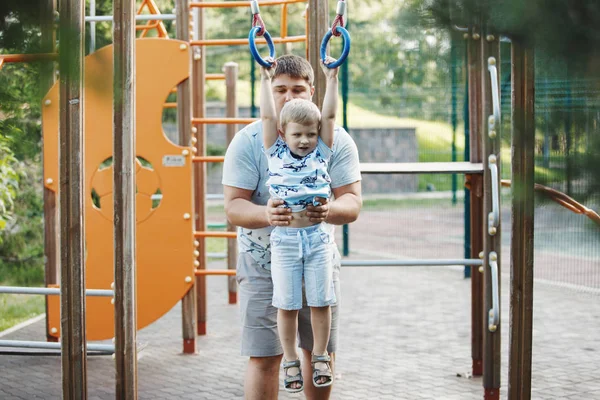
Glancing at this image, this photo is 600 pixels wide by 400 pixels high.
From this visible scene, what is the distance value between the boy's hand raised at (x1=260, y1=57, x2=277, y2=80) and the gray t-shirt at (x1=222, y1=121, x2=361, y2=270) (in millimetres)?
242

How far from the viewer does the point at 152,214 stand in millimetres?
5723

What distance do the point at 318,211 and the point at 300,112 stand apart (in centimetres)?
37

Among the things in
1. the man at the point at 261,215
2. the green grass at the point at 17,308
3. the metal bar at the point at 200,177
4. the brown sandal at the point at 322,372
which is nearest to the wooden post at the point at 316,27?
the man at the point at 261,215

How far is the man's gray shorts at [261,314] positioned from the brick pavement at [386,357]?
1.40m

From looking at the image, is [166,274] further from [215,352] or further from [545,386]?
[545,386]

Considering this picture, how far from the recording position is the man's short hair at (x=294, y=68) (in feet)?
10.9

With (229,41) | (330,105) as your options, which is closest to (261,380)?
(330,105)

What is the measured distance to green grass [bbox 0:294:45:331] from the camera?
730cm

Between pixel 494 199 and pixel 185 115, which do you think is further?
pixel 185 115

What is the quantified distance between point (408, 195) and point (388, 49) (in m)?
6.81

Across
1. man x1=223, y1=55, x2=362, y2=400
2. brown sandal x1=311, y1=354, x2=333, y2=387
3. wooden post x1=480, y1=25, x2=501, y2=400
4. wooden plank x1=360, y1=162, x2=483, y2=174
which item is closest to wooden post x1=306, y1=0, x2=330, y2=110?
wooden plank x1=360, y1=162, x2=483, y2=174

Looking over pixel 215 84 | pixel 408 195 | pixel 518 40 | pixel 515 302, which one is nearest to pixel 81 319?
pixel 515 302

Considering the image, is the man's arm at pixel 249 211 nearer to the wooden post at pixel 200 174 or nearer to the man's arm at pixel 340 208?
the man's arm at pixel 340 208

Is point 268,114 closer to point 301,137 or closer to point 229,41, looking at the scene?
point 301,137
